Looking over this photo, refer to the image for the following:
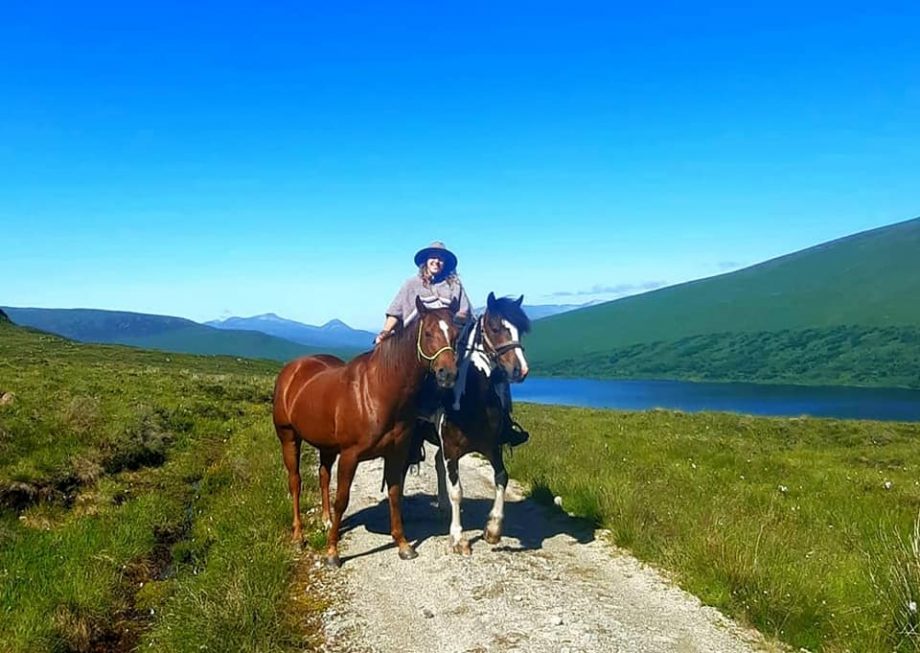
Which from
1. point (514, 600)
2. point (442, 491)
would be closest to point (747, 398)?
point (442, 491)

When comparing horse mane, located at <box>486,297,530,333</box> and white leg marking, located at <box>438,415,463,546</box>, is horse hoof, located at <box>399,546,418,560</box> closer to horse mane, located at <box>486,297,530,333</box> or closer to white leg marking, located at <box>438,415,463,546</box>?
white leg marking, located at <box>438,415,463,546</box>

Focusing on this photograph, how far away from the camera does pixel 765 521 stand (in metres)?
9.41

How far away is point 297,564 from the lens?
8648 mm

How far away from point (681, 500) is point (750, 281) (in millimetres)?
155924

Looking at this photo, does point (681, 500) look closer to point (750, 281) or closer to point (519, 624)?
point (519, 624)

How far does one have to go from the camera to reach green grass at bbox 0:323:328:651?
22.4ft

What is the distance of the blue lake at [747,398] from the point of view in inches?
2147

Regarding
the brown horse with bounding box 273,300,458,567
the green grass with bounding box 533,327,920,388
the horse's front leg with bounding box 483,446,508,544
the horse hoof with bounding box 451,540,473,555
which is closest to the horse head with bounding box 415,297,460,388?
the brown horse with bounding box 273,300,458,567

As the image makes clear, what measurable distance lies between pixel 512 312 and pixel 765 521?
16.0ft

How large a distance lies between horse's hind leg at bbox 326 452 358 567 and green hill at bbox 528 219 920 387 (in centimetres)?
8828

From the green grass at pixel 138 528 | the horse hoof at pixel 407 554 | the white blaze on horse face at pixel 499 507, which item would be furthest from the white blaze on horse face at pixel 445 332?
the green grass at pixel 138 528

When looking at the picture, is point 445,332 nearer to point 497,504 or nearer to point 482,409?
point 482,409

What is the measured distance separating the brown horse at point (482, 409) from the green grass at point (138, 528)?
7.97ft

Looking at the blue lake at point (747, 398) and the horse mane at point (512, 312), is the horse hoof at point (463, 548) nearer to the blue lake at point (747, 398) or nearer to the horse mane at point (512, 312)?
the horse mane at point (512, 312)
